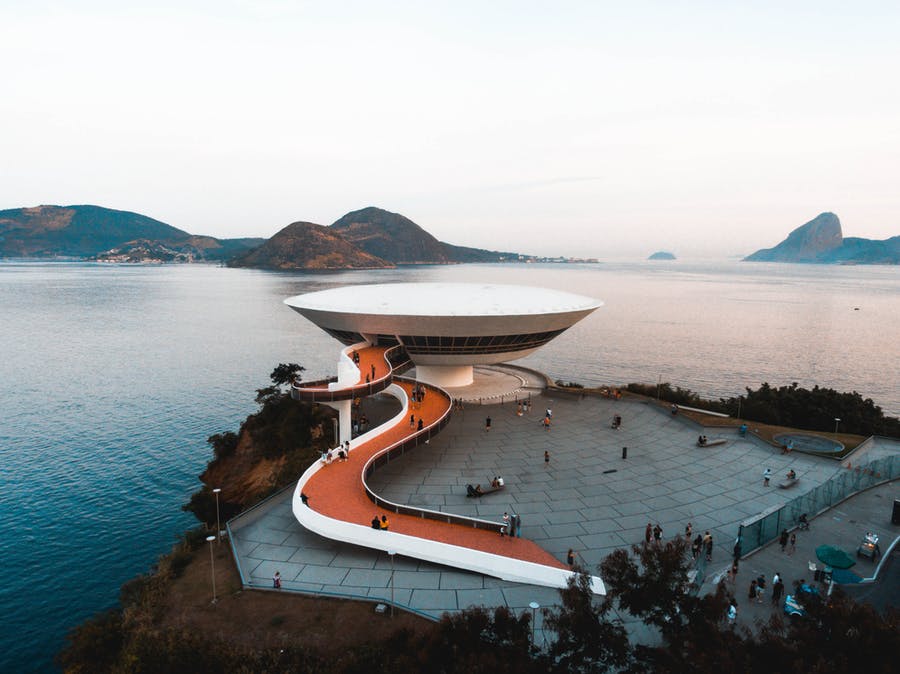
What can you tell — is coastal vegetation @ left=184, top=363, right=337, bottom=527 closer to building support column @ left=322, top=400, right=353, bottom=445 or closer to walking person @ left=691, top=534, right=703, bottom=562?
building support column @ left=322, top=400, right=353, bottom=445

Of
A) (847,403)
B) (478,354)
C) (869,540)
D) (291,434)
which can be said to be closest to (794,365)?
(847,403)

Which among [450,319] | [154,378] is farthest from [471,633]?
[154,378]

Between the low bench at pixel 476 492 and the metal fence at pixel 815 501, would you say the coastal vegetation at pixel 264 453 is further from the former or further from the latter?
the metal fence at pixel 815 501

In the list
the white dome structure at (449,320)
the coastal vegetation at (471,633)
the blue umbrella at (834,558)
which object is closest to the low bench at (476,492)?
the coastal vegetation at (471,633)

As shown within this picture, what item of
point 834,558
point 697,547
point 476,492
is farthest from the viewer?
point 476,492

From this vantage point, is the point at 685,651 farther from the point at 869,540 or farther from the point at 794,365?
the point at 794,365

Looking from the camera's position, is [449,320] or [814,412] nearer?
[449,320]

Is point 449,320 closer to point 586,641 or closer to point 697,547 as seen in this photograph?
point 697,547
